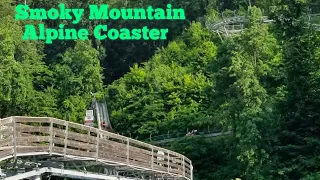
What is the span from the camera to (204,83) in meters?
41.9

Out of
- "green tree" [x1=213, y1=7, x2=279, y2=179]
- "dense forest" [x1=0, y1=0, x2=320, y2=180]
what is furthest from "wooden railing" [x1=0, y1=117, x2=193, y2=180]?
"dense forest" [x1=0, y1=0, x2=320, y2=180]

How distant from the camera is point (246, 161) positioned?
25938 millimetres

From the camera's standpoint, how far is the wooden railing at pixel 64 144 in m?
11.9

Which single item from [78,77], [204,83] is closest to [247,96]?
[204,83]

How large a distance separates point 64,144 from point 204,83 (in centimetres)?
2923

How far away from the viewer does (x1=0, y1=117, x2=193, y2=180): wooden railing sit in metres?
11.9

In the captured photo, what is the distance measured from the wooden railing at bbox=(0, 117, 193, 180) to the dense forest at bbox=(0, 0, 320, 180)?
929cm

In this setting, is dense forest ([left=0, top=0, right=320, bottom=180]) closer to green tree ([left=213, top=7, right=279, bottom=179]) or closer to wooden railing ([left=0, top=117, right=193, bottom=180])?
green tree ([left=213, top=7, right=279, bottom=179])

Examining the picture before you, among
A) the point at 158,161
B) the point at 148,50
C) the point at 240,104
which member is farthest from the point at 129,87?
the point at 158,161

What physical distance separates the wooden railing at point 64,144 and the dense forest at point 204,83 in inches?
366

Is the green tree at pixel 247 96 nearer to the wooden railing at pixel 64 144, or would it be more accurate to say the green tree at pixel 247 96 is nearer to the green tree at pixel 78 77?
the wooden railing at pixel 64 144

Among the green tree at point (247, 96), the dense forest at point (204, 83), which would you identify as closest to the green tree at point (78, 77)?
the dense forest at point (204, 83)

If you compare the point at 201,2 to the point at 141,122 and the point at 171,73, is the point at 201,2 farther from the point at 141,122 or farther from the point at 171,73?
the point at 141,122

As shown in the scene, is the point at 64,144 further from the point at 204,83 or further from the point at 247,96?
the point at 204,83
